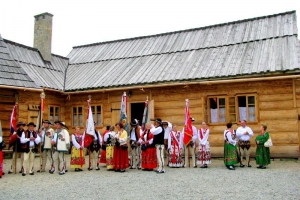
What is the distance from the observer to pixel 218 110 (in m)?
12.9

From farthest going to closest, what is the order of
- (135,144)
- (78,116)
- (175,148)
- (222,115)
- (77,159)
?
(78,116) < (222,115) < (135,144) < (175,148) < (77,159)

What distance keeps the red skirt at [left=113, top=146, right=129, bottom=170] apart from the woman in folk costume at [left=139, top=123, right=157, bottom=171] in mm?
559

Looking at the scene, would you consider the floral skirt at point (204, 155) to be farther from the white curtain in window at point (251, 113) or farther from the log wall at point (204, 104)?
the white curtain in window at point (251, 113)

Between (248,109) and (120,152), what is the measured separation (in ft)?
16.9

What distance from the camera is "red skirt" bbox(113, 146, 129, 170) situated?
10.2 metres

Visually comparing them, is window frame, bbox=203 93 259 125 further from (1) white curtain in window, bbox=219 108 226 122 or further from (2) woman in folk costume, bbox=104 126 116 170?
(2) woman in folk costume, bbox=104 126 116 170

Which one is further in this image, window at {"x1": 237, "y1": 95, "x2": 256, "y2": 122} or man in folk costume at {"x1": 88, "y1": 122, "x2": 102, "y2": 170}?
window at {"x1": 237, "y1": 95, "x2": 256, "y2": 122}

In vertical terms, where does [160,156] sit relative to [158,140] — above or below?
below

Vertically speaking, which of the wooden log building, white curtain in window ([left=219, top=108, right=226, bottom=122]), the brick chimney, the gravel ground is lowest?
the gravel ground

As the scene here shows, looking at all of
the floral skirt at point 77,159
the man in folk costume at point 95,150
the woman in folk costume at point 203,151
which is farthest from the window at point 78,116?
the woman in folk costume at point 203,151

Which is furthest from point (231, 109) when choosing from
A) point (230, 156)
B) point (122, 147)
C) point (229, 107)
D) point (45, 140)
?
point (45, 140)

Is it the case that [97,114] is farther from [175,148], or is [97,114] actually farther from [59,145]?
[175,148]

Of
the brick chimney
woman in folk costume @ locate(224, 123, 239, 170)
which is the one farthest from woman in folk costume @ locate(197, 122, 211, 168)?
the brick chimney

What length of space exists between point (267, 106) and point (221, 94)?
174 centimetres
